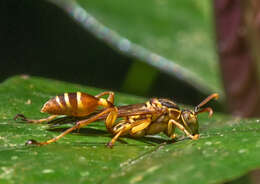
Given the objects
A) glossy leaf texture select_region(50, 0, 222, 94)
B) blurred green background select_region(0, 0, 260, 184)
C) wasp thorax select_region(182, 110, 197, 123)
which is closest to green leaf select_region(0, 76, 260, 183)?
blurred green background select_region(0, 0, 260, 184)

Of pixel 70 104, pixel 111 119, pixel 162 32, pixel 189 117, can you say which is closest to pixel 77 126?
pixel 70 104

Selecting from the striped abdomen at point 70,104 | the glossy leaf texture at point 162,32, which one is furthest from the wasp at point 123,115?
the glossy leaf texture at point 162,32

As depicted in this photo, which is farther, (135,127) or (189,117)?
(189,117)

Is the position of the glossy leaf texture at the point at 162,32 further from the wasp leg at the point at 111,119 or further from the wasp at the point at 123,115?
the wasp leg at the point at 111,119

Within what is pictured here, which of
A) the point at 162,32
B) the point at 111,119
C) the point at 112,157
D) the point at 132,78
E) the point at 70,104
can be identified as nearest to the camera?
the point at 112,157

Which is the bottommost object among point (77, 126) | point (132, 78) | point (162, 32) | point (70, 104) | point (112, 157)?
point (112, 157)

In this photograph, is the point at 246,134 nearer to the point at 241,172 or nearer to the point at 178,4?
the point at 241,172

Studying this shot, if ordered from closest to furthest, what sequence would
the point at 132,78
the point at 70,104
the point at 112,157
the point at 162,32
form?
the point at 112,157 → the point at 70,104 → the point at 162,32 → the point at 132,78

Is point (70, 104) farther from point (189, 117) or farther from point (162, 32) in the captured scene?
point (162, 32)
